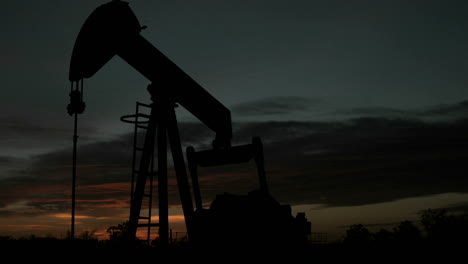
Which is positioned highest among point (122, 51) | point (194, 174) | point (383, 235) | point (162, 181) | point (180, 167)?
point (122, 51)

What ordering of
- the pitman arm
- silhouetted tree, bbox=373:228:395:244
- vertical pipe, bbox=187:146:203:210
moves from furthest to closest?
silhouetted tree, bbox=373:228:395:244, vertical pipe, bbox=187:146:203:210, the pitman arm

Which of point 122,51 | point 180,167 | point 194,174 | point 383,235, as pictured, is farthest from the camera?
point 383,235

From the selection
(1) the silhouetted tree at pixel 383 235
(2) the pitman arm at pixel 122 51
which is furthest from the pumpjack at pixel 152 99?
(1) the silhouetted tree at pixel 383 235

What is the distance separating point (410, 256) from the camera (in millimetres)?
11406

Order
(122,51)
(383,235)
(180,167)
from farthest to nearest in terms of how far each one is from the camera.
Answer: (383,235) < (180,167) < (122,51)

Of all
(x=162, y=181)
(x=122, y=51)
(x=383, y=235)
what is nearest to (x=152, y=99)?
(x=122, y=51)

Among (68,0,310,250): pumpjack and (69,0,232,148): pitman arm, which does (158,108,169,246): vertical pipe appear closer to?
(68,0,310,250): pumpjack

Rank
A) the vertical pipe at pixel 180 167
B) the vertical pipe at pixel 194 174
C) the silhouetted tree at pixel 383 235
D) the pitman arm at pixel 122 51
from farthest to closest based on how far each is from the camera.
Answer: the silhouetted tree at pixel 383 235 < the vertical pipe at pixel 194 174 < the vertical pipe at pixel 180 167 < the pitman arm at pixel 122 51

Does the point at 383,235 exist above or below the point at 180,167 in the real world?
below

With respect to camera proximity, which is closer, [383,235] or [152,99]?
[152,99]

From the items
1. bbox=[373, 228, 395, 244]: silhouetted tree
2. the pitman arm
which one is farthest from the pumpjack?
bbox=[373, 228, 395, 244]: silhouetted tree

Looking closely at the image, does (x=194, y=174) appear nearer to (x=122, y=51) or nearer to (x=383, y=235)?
(x=122, y=51)

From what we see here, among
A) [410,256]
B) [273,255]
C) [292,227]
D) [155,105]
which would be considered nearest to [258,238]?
[273,255]

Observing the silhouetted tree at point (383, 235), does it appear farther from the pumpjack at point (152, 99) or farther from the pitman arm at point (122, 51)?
the pitman arm at point (122, 51)
